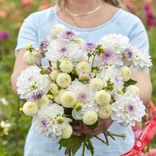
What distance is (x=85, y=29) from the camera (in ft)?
8.79

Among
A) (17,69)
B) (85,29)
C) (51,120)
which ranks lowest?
(17,69)

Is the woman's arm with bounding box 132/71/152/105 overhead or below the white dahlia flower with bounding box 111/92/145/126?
below

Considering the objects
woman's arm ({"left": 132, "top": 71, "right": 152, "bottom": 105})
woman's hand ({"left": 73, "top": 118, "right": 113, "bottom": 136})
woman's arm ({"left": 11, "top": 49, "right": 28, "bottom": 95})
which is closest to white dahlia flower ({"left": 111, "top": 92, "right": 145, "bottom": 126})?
woman's hand ({"left": 73, "top": 118, "right": 113, "bottom": 136})

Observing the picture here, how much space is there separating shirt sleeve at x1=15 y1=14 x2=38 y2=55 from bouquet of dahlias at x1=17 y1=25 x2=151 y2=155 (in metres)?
0.59

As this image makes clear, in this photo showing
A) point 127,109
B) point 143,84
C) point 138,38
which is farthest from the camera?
point 138,38

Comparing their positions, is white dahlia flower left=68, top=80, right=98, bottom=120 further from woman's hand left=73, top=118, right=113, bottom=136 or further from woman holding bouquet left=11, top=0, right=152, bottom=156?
woman holding bouquet left=11, top=0, right=152, bottom=156

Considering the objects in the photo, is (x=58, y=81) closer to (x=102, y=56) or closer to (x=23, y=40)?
(x=102, y=56)

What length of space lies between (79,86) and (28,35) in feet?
2.41

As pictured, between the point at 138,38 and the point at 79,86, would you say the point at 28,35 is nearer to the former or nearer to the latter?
the point at 138,38

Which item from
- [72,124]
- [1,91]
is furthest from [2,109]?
[72,124]

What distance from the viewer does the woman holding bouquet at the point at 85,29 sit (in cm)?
258

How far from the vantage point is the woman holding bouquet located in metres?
2.58

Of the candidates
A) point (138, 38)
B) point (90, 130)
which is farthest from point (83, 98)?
point (138, 38)

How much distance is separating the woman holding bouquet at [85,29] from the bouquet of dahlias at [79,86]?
51cm
